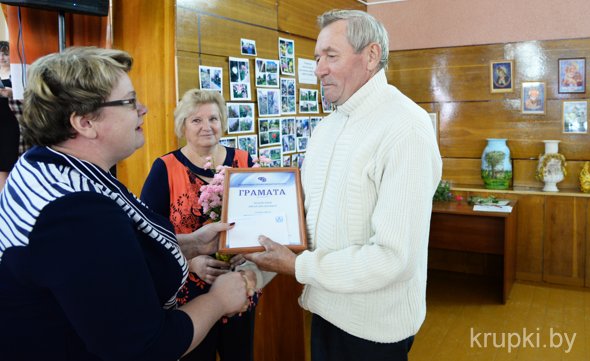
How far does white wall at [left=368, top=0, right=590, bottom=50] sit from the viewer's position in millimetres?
4645

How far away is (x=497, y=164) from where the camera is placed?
16.0 feet

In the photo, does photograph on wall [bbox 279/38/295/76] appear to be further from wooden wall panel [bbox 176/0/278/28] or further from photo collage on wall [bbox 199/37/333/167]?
wooden wall panel [bbox 176/0/278/28]

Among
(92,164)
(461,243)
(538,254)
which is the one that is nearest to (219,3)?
(92,164)

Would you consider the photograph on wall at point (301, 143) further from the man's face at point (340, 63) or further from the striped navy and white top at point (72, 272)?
the striped navy and white top at point (72, 272)

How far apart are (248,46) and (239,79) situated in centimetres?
28

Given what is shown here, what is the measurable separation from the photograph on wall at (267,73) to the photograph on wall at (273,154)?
501mm

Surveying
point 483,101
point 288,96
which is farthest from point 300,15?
point 483,101

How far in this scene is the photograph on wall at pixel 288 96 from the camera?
13.3 feet

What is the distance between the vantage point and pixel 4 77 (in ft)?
10.00

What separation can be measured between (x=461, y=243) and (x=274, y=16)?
2.62 metres

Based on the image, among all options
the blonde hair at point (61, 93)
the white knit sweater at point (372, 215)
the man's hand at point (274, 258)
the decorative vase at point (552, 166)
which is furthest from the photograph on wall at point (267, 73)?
the decorative vase at point (552, 166)

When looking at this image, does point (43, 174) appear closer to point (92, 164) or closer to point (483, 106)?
point (92, 164)

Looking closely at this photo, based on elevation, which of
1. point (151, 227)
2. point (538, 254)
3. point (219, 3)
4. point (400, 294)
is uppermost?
point (219, 3)

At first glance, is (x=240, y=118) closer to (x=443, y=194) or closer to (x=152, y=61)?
(x=152, y=61)
